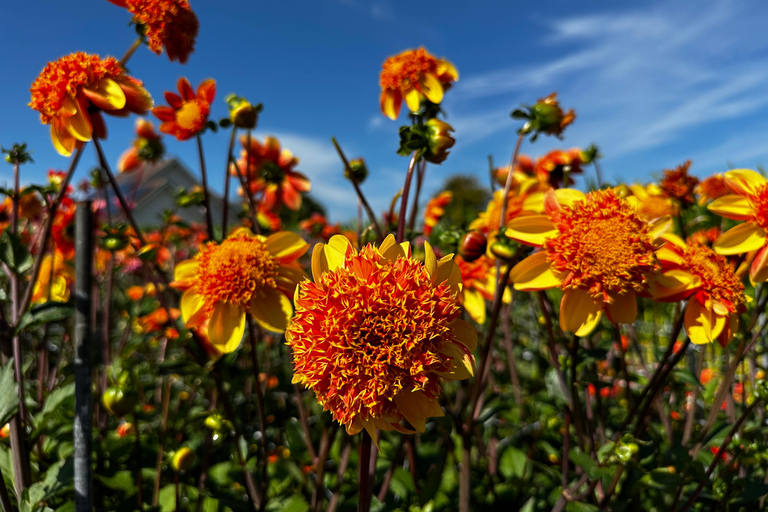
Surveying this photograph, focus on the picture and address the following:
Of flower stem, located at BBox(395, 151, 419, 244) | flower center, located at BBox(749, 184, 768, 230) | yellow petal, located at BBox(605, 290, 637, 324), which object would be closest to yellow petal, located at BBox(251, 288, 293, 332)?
flower stem, located at BBox(395, 151, 419, 244)

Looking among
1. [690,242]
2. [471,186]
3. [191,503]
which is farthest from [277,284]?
[471,186]

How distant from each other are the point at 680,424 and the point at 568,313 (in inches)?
59.6

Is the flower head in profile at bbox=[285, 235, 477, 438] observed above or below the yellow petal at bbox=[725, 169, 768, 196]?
below

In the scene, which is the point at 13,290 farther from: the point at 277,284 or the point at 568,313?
the point at 568,313

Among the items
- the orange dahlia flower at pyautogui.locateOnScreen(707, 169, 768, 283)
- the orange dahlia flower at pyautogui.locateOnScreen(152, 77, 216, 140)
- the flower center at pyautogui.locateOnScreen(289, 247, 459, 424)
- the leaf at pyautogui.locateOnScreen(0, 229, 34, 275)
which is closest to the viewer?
the flower center at pyautogui.locateOnScreen(289, 247, 459, 424)

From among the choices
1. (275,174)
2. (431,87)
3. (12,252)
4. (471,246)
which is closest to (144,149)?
(275,174)

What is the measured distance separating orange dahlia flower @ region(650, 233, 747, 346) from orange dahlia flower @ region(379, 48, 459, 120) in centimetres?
88

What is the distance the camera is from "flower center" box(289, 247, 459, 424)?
2.48 ft

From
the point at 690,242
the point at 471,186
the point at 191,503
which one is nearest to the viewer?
the point at 690,242

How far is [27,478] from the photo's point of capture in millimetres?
1137

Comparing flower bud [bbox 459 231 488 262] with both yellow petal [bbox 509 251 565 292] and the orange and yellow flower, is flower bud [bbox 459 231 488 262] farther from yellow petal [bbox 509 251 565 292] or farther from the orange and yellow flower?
the orange and yellow flower

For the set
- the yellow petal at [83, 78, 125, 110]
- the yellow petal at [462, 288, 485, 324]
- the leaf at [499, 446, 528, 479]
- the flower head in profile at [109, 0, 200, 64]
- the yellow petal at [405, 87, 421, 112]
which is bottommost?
the leaf at [499, 446, 528, 479]

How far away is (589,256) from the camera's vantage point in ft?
3.33

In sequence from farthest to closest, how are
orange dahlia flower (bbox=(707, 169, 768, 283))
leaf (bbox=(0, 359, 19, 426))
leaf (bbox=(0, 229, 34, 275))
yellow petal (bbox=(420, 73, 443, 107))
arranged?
yellow petal (bbox=(420, 73, 443, 107)) → leaf (bbox=(0, 229, 34, 275)) → orange dahlia flower (bbox=(707, 169, 768, 283)) → leaf (bbox=(0, 359, 19, 426))
